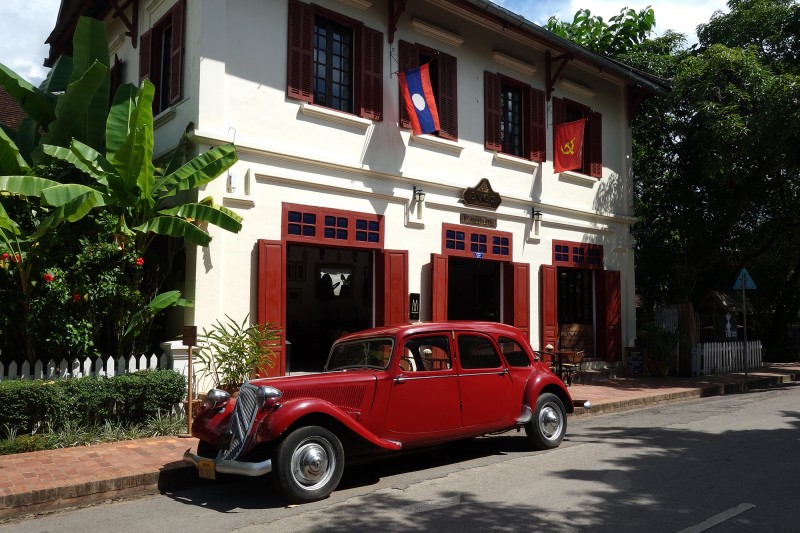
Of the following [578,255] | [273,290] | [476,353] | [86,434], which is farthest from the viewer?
[578,255]

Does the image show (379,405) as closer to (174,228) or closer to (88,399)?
(88,399)

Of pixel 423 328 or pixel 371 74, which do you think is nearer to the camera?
pixel 423 328

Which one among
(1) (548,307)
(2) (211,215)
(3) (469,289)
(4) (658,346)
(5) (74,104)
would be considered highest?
(5) (74,104)

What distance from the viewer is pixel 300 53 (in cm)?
1122

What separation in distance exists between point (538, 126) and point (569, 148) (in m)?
0.86

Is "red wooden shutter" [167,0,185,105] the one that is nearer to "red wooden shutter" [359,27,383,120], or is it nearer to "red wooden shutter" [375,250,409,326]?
"red wooden shutter" [359,27,383,120]

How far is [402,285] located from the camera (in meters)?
12.3

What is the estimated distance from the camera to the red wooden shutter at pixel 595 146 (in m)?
16.8

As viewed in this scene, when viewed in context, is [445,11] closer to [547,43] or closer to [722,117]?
[547,43]

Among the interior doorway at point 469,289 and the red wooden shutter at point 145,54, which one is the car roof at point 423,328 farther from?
the interior doorway at point 469,289

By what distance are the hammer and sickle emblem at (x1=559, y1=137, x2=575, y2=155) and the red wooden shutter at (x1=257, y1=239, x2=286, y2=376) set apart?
7.62 m

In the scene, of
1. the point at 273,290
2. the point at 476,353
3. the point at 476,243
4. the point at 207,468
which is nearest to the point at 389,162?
the point at 476,243

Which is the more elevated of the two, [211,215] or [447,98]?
[447,98]

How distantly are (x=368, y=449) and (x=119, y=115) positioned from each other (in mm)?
5995
